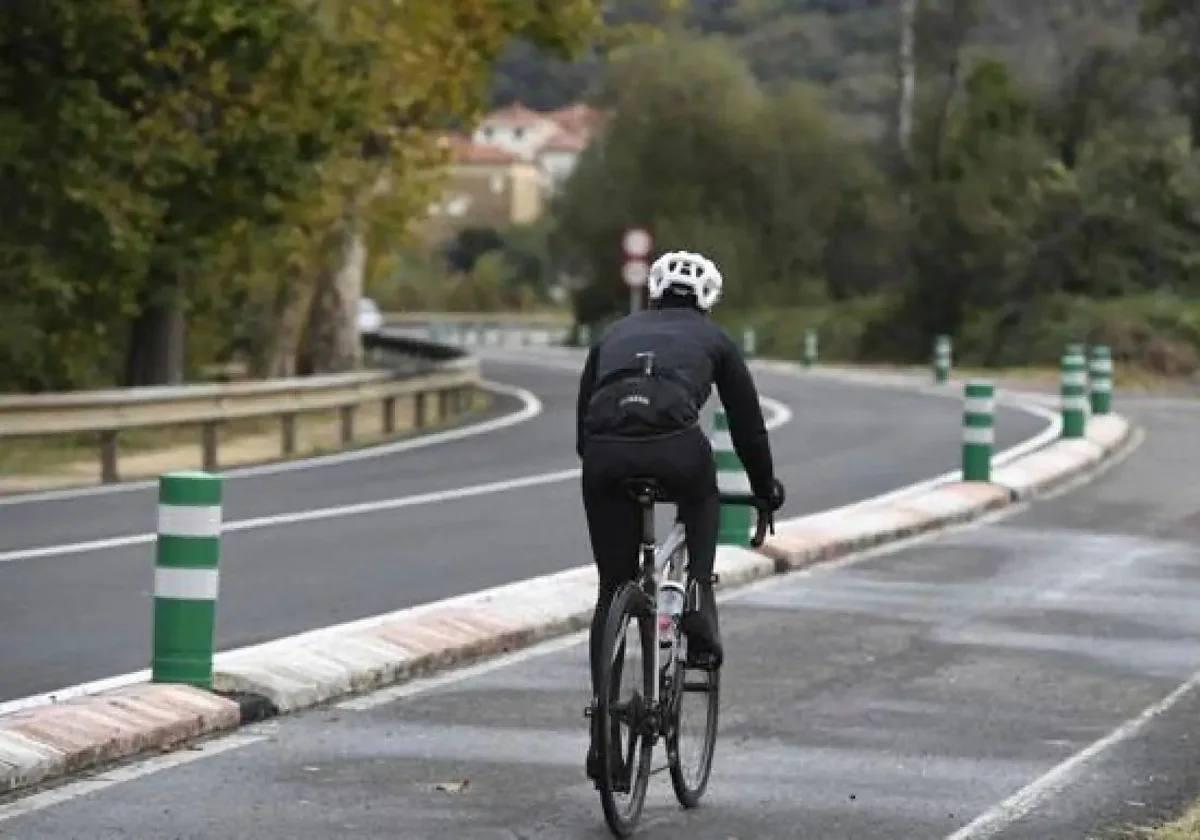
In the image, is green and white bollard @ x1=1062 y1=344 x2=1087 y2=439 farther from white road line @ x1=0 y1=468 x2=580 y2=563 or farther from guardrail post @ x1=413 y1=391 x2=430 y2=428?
guardrail post @ x1=413 y1=391 x2=430 y2=428

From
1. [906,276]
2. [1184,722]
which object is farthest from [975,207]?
[1184,722]

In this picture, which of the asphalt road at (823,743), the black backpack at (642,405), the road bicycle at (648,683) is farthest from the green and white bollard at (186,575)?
the black backpack at (642,405)

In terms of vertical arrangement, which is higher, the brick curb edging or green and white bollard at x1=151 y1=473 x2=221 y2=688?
green and white bollard at x1=151 y1=473 x2=221 y2=688

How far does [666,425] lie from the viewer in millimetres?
9164

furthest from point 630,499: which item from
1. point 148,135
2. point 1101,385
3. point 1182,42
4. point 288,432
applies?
point 1182,42

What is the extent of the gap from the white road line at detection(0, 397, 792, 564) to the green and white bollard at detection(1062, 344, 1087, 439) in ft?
18.9

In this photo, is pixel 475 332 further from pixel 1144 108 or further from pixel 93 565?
pixel 93 565

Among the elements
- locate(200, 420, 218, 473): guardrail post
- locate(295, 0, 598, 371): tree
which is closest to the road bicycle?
locate(200, 420, 218, 473): guardrail post

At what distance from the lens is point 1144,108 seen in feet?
219

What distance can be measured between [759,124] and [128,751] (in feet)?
230

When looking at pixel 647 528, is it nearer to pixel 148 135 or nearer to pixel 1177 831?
pixel 1177 831

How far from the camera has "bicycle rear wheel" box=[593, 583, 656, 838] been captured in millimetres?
8953

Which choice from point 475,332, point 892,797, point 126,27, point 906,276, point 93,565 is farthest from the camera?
point 475,332

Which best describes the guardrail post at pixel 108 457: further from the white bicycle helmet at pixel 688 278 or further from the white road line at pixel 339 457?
the white bicycle helmet at pixel 688 278
